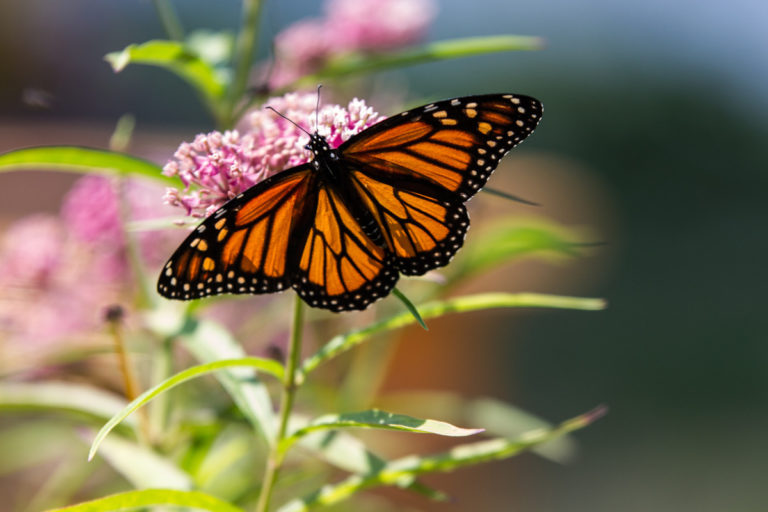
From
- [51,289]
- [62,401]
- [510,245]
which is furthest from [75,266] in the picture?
Result: [510,245]

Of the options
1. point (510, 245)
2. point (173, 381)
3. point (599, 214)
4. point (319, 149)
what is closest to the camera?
point (173, 381)

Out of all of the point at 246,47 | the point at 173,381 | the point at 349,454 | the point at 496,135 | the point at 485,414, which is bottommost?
the point at 485,414

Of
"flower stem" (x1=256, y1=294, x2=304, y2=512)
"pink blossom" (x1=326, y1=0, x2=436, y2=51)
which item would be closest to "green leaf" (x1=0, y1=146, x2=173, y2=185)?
"flower stem" (x1=256, y1=294, x2=304, y2=512)

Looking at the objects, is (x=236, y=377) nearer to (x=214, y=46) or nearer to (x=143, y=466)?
(x=143, y=466)

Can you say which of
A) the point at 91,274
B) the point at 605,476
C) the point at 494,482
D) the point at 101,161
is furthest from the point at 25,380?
the point at 605,476

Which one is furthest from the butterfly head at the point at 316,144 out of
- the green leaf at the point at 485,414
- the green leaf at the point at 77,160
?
the green leaf at the point at 485,414

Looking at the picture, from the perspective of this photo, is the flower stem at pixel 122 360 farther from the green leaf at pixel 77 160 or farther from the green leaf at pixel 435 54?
the green leaf at pixel 435 54
